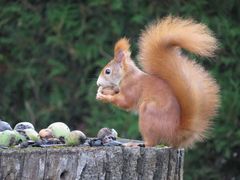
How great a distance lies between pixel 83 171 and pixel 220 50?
2491mm

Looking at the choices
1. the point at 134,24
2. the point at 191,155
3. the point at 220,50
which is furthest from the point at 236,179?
the point at 134,24

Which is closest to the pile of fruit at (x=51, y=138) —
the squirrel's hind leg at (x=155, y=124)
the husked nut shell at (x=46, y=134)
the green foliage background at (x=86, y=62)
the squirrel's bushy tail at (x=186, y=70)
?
the husked nut shell at (x=46, y=134)

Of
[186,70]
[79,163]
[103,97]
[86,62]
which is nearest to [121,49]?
[103,97]

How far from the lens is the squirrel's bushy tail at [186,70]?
308cm

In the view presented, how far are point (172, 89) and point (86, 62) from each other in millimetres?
2418

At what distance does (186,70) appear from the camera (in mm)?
3162

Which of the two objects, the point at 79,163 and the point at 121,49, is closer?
the point at 79,163

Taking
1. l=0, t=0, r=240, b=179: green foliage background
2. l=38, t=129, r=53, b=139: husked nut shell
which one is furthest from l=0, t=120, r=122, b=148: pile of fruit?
l=0, t=0, r=240, b=179: green foliage background

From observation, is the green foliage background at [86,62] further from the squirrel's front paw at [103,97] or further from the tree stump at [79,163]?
the tree stump at [79,163]

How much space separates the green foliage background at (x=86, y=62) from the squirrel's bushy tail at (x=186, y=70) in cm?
186

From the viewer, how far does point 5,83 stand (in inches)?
231

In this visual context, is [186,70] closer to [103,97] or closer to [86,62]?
[103,97]

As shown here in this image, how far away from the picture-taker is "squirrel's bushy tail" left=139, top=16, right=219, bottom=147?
3082 mm

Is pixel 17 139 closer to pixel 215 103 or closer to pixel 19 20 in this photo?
pixel 215 103
